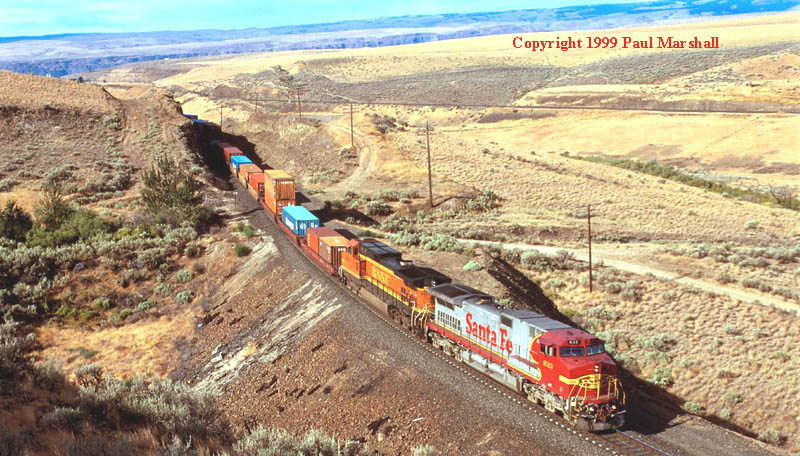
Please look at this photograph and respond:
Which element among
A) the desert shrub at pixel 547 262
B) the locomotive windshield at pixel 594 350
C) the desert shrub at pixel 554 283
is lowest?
the desert shrub at pixel 554 283

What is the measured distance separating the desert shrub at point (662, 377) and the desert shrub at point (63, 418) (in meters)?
25.7

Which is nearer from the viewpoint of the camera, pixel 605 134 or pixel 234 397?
pixel 234 397

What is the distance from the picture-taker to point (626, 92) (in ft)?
376

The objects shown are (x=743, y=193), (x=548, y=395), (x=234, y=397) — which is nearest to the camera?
(x=548, y=395)

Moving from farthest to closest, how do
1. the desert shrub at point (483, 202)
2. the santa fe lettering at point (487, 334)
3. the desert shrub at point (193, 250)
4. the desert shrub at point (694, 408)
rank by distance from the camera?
the desert shrub at point (483, 202) → the desert shrub at point (193, 250) → the desert shrub at point (694, 408) → the santa fe lettering at point (487, 334)

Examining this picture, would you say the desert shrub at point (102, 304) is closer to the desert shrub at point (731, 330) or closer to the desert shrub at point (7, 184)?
the desert shrub at point (7, 184)

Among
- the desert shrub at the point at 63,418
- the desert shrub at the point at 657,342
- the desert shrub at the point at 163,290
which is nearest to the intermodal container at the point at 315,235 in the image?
the desert shrub at the point at 163,290

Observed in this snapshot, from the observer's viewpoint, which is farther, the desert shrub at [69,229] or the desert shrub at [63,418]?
the desert shrub at [69,229]

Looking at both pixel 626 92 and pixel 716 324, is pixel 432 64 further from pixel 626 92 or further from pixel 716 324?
pixel 716 324

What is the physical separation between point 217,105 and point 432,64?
270 ft

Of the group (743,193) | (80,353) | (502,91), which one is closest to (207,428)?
(80,353)

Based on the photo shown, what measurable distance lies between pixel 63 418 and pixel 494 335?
14.5m

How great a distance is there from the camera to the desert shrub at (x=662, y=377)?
95.7ft

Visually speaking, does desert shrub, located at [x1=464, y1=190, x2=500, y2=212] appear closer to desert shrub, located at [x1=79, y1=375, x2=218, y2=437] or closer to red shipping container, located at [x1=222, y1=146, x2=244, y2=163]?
red shipping container, located at [x1=222, y1=146, x2=244, y2=163]
